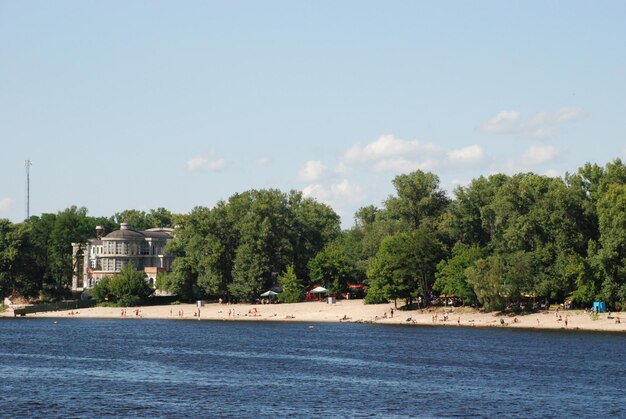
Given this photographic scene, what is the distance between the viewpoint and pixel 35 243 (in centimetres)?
18500

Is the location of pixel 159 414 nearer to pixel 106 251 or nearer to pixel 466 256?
pixel 466 256

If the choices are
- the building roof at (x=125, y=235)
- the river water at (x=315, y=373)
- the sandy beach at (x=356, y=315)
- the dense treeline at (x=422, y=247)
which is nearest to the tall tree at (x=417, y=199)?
the dense treeline at (x=422, y=247)

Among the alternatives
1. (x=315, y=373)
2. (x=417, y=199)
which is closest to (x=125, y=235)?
(x=417, y=199)

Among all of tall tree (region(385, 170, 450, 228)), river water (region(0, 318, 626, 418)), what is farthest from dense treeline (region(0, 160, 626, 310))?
river water (region(0, 318, 626, 418))

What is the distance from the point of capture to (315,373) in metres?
82.4

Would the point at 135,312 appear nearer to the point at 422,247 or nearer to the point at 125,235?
the point at 125,235

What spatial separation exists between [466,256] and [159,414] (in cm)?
7657

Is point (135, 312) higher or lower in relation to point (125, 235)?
lower

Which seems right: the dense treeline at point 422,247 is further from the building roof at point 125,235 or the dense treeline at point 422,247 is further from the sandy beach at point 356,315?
the building roof at point 125,235

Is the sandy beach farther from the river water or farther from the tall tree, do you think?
the tall tree

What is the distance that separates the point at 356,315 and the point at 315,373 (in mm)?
58478

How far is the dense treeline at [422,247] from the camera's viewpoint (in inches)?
4840

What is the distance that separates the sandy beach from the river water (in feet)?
17.4

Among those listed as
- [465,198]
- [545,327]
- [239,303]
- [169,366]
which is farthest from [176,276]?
[169,366]
